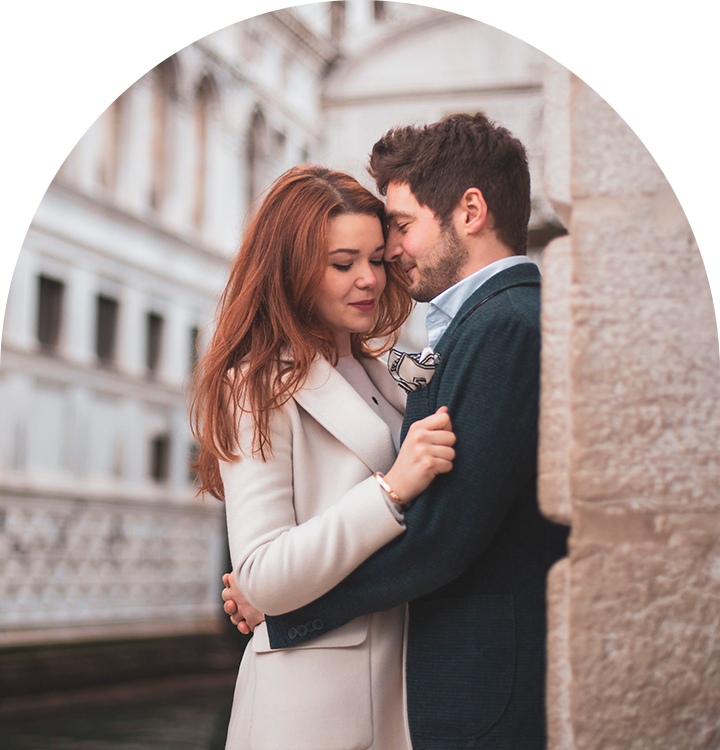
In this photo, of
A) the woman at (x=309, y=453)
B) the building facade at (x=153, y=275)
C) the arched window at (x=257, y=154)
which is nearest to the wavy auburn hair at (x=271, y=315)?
the woman at (x=309, y=453)

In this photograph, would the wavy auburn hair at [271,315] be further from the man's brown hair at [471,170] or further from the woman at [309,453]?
the man's brown hair at [471,170]

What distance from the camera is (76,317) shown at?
50.6 ft

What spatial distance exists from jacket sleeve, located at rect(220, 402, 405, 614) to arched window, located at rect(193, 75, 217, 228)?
667 inches

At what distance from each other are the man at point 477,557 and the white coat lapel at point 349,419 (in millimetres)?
160

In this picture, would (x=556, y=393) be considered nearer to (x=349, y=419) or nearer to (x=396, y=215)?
(x=349, y=419)

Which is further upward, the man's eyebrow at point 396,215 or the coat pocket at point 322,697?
the man's eyebrow at point 396,215

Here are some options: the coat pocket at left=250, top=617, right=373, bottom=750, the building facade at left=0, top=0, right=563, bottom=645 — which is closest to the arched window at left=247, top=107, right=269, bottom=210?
the building facade at left=0, top=0, right=563, bottom=645

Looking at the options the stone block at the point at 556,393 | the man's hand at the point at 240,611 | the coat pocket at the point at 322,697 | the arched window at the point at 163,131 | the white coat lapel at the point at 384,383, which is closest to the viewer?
the stone block at the point at 556,393

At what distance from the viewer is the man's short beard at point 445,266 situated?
2.23 metres

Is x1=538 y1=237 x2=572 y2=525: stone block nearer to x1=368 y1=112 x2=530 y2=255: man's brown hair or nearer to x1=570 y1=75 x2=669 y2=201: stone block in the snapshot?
x1=570 y1=75 x2=669 y2=201: stone block

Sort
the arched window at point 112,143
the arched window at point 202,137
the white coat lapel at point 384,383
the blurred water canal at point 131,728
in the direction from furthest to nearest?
the arched window at point 202,137 < the arched window at point 112,143 < the blurred water canal at point 131,728 < the white coat lapel at point 384,383

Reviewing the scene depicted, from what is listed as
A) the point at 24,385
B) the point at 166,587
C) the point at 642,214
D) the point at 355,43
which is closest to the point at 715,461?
the point at 642,214

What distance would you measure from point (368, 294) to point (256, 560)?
26.9 inches

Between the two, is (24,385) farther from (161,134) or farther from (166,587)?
(161,134)
